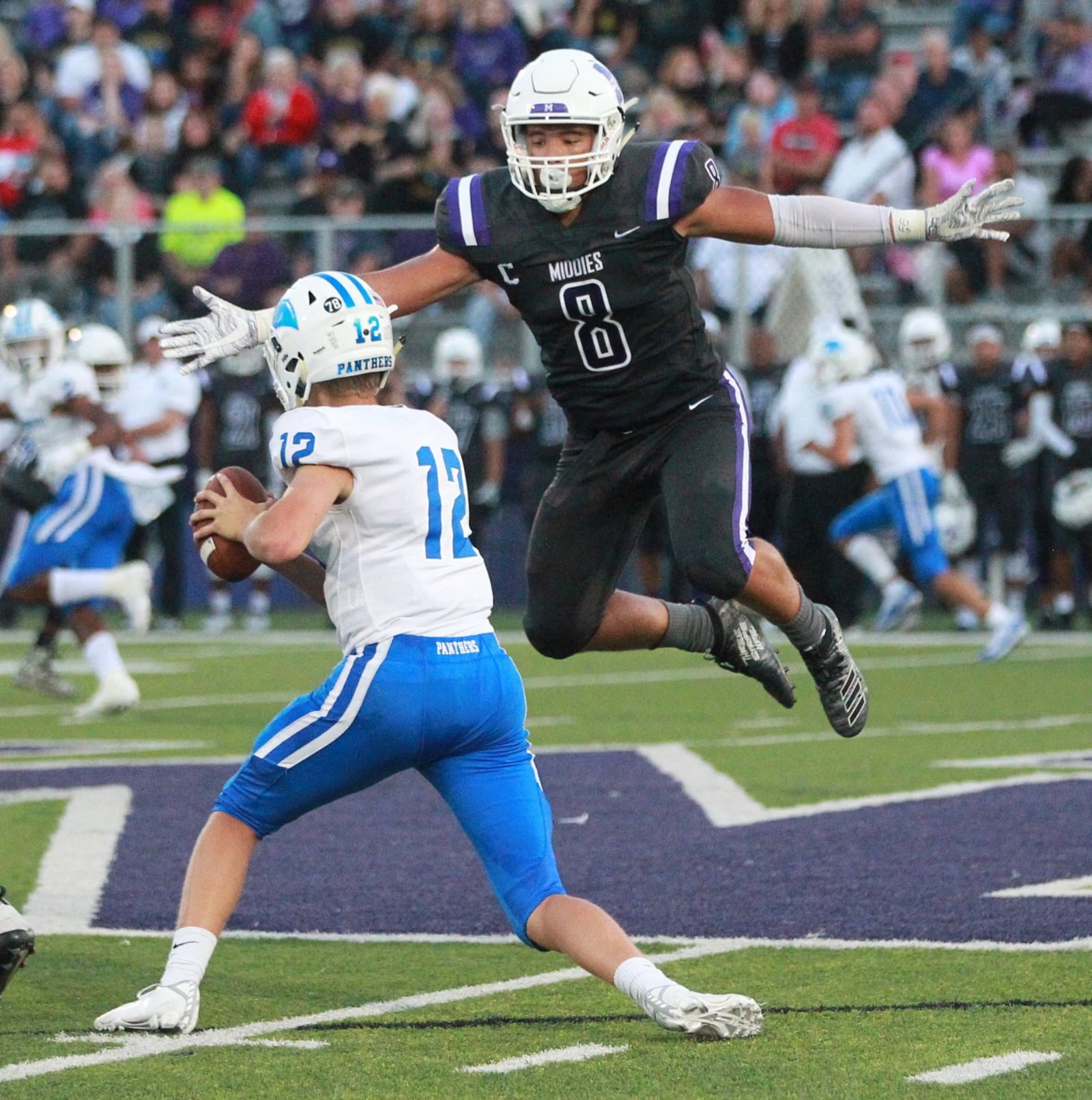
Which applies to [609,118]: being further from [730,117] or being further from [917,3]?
[917,3]

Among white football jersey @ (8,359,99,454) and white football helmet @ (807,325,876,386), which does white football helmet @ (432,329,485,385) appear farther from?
white football jersey @ (8,359,99,454)

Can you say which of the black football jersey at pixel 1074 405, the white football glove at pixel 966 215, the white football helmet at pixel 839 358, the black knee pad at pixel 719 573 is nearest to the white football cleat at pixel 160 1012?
the black knee pad at pixel 719 573

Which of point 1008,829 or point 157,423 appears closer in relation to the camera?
point 1008,829

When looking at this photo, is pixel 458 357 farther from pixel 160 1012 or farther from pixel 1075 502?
pixel 160 1012

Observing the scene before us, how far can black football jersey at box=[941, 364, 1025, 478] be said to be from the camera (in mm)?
14867

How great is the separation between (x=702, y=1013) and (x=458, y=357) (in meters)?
11.5

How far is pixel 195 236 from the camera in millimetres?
15820

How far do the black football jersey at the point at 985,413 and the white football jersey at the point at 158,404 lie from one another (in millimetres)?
5108

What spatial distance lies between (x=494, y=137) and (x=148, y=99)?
3.11 meters

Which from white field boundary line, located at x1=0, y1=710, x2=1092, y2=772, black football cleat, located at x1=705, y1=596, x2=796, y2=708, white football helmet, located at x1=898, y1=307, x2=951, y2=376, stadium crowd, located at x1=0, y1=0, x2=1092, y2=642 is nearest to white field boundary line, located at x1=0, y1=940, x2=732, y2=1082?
black football cleat, located at x1=705, y1=596, x2=796, y2=708

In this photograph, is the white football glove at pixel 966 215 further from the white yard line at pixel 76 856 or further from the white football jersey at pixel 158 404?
the white football jersey at pixel 158 404

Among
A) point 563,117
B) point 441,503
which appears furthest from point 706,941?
point 563,117

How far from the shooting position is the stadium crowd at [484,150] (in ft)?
49.8

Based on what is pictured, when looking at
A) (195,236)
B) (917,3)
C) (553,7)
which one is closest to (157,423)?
(195,236)
